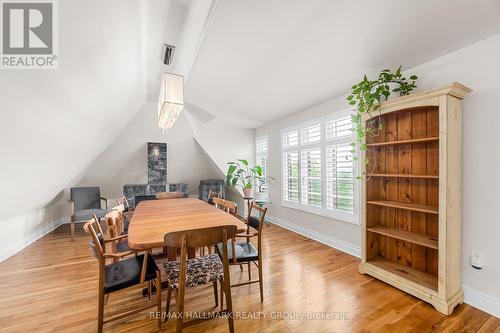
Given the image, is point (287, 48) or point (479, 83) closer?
point (479, 83)

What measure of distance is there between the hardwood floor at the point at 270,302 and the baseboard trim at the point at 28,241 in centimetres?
18

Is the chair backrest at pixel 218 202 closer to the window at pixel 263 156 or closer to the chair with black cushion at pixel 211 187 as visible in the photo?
the window at pixel 263 156

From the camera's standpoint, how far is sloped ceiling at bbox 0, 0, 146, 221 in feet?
5.04

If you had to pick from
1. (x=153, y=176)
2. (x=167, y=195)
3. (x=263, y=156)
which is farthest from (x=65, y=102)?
(x=263, y=156)

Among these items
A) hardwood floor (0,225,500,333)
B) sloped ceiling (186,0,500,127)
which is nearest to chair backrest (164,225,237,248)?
hardwood floor (0,225,500,333)

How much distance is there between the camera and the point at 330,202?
11.0 ft

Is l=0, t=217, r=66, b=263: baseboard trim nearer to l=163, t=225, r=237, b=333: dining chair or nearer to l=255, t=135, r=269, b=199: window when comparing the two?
l=163, t=225, r=237, b=333: dining chair

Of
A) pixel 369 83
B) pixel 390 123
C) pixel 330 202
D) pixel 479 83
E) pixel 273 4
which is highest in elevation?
pixel 273 4

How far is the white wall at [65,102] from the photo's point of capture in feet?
5.08

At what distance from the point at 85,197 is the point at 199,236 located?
4401mm

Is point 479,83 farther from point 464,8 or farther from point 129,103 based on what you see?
point 129,103

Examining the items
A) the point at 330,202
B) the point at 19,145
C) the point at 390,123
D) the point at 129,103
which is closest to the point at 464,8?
the point at 390,123

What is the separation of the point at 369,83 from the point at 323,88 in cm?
84

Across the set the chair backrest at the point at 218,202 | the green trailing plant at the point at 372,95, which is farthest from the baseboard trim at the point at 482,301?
the chair backrest at the point at 218,202
